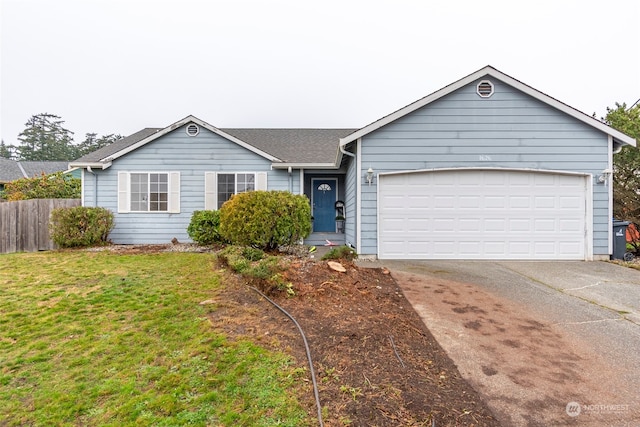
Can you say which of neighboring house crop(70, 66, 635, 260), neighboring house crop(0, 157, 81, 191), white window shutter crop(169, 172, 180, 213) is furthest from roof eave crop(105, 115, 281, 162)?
neighboring house crop(0, 157, 81, 191)

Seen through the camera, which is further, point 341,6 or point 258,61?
point 258,61

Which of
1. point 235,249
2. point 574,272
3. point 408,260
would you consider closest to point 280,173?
point 235,249

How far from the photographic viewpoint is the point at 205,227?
904 cm

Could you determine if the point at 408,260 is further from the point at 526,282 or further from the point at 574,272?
the point at 574,272

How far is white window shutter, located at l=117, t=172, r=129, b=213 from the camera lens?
9.70m

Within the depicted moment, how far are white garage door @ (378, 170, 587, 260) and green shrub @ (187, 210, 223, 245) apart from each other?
5.07m

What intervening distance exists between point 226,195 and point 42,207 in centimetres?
566

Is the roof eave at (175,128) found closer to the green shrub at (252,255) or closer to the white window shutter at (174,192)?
the white window shutter at (174,192)

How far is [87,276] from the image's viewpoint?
553cm

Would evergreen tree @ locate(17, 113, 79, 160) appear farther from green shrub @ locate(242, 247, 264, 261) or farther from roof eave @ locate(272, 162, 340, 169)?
green shrub @ locate(242, 247, 264, 261)

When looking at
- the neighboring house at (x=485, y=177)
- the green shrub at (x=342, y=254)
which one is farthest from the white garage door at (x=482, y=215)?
the green shrub at (x=342, y=254)

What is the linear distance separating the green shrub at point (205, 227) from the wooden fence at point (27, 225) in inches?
179

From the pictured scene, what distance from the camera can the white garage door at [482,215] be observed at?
7.16 metres

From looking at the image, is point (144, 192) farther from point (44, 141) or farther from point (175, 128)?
point (44, 141)
